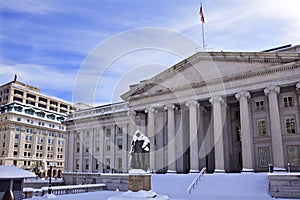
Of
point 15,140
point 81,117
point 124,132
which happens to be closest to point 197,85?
point 124,132

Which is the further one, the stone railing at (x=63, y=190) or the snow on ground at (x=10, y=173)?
the stone railing at (x=63, y=190)

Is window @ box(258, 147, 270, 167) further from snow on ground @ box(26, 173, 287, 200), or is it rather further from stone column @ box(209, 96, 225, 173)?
snow on ground @ box(26, 173, 287, 200)

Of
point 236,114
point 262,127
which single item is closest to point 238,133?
point 236,114

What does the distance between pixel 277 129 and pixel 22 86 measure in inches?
3561

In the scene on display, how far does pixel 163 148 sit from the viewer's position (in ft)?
130

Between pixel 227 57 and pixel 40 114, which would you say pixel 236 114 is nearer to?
pixel 227 57

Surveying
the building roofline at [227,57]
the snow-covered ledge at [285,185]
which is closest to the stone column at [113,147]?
the building roofline at [227,57]

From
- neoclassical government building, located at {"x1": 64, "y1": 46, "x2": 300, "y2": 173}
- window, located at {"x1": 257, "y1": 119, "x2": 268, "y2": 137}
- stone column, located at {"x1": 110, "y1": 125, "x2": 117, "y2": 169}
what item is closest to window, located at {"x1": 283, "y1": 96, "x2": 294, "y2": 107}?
neoclassical government building, located at {"x1": 64, "y1": 46, "x2": 300, "y2": 173}

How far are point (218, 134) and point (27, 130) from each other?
66.6 metres

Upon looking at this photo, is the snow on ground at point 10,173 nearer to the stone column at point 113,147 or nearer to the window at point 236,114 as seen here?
the window at point 236,114

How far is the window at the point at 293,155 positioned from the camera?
29.3 meters

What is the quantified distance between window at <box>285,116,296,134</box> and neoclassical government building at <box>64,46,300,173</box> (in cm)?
10

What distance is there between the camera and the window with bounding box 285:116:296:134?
3061 centimetres

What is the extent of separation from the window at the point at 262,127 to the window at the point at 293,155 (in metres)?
3.13
